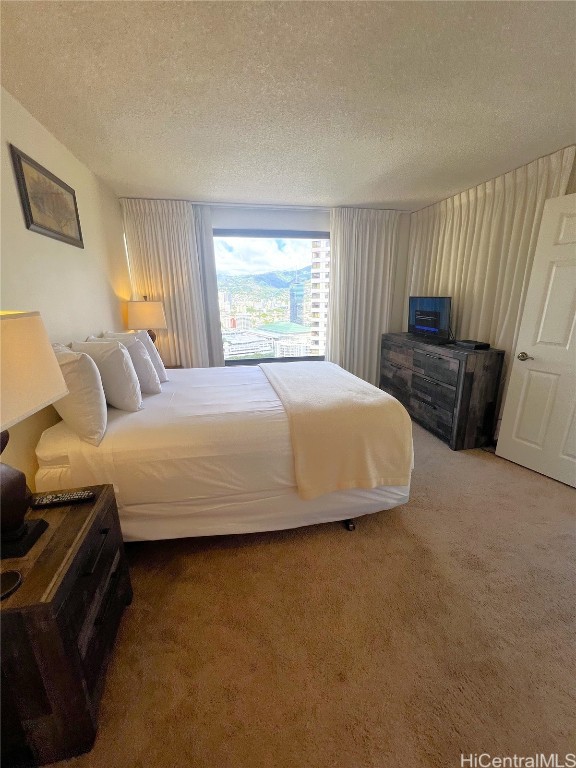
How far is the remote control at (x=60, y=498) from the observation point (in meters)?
1.18

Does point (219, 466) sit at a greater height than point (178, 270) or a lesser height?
lesser

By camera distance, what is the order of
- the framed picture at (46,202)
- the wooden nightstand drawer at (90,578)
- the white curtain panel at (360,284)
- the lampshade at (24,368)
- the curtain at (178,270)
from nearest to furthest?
the lampshade at (24,368) → the wooden nightstand drawer at (90,578) → the framed picture at (46,202) → the curtain at (178,270) → the white curtain panel at (360,284)

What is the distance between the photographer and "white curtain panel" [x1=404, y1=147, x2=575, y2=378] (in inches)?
94.7

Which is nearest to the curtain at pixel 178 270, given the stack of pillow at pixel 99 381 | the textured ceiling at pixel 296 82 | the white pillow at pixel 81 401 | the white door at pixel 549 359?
the textured ceiling at pixel 296 82

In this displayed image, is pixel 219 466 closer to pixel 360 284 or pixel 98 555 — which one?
pixel 98 555

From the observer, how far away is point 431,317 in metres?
3.31

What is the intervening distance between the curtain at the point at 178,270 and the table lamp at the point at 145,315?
496 millimetres

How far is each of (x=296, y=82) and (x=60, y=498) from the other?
2.19 metres

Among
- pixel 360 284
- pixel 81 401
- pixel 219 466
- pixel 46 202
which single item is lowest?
pixel 219 466

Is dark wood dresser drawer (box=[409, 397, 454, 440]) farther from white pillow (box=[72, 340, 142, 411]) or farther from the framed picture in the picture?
the framed picture

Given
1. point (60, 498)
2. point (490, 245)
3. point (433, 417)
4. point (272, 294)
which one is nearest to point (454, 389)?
point (433, 417)

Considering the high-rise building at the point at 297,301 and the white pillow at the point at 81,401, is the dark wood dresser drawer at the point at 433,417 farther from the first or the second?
the white pillow at the point at 81,401

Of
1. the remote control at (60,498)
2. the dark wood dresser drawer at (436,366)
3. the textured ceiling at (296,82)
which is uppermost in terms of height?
the textured ceiling at (296,82)

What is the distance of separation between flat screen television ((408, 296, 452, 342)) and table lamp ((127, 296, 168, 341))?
287 centimetres
